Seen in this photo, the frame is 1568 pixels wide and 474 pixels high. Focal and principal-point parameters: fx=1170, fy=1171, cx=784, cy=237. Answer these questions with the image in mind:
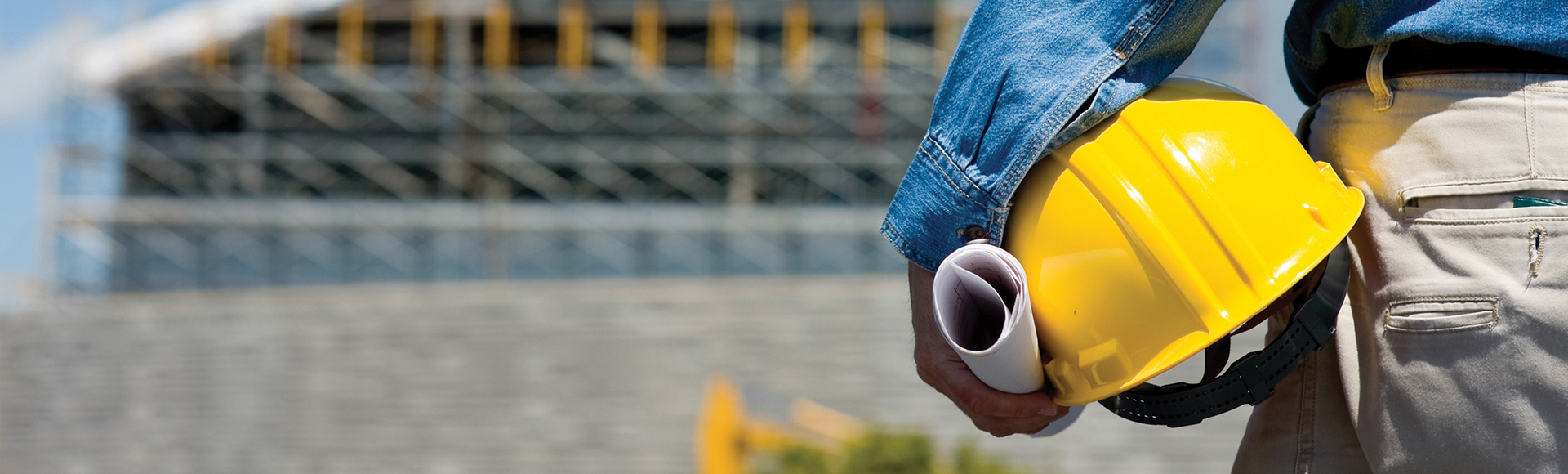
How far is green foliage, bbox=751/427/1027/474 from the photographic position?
4812 millimetres

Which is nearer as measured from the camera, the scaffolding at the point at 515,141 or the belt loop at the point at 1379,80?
the belt loop at the point at 1379,80

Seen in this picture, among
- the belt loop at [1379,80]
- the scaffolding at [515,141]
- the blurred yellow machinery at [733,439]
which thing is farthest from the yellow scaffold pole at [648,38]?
the belt loop at [1379,80]

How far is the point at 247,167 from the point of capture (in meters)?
13.3

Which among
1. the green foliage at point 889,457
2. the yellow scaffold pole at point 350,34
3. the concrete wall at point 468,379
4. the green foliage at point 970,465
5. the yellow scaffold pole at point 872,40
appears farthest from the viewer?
the yellow scaffold pole at point 350,34

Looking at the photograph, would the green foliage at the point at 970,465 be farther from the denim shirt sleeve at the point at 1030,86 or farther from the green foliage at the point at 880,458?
the denim shirt sleeve at the point at 1030,86

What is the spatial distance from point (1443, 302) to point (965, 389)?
1.25 ft

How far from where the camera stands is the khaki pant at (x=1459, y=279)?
0.90 meters

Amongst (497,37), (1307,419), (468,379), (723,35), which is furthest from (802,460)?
(497,37)

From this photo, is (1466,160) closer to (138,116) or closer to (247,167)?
(247,167)

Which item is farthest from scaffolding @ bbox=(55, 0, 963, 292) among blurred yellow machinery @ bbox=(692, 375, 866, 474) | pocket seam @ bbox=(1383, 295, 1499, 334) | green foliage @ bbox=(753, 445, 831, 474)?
pocket seam @ bbox=(1383, 295, 1499, 334)

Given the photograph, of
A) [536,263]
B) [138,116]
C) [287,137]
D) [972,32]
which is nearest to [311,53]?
[287,137]

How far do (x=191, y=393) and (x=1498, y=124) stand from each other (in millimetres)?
10443

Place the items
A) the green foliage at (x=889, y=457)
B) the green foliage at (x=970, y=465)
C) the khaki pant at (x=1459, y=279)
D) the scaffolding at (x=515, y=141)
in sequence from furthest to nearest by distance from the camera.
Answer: the scaffolding at (x=515, y=141) → the green foliage at (x=970, y=465) → the green foliage at (x=889, y=457) → the khaki pant at (x=1459, y=279)

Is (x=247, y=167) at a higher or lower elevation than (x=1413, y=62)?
lower
